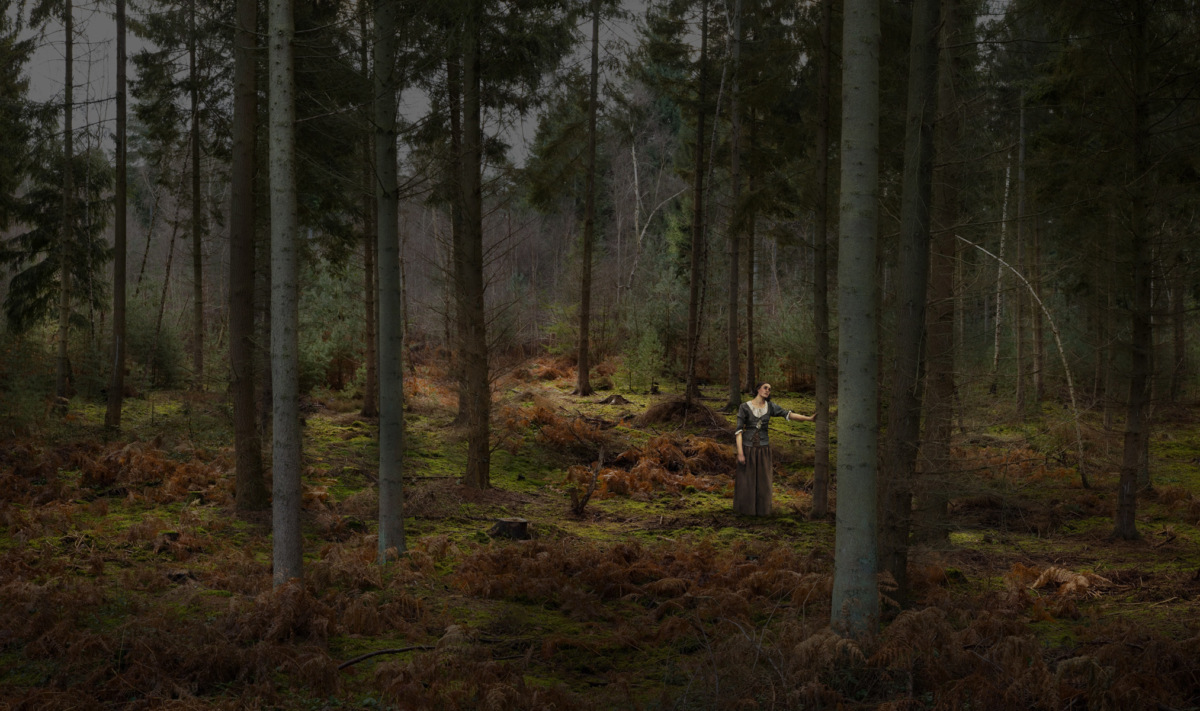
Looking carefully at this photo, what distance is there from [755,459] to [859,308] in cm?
634

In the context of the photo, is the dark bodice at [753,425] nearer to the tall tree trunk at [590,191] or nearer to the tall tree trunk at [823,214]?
the tall tree trunk at [823,214]

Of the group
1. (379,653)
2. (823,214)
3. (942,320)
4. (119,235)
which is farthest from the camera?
(119,235)

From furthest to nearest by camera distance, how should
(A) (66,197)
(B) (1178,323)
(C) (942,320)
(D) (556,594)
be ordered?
1. (A) (66,197)
2. (B) (1178,323)
3. (C) (942,320)
4. (D) (556,594)

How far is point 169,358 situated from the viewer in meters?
20.1

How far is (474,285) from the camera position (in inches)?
421

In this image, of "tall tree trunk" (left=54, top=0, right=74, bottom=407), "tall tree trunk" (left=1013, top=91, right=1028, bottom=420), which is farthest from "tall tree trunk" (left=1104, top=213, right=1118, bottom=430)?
"tall tree trunk" (left=54, top=0, right=74, bottom=407)

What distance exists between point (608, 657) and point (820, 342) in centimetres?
520

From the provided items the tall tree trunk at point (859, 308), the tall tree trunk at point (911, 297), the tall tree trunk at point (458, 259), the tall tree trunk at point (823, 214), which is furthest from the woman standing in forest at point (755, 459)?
the tall tree trunk at point (859, 308)

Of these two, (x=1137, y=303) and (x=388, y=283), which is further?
(x=1137, y=303)

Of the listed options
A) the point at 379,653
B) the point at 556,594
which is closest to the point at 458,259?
the point at 556,594

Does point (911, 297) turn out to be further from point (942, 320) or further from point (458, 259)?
point (458, 259)

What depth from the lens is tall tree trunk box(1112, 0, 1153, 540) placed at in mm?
8484

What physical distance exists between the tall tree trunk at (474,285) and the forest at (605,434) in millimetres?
61

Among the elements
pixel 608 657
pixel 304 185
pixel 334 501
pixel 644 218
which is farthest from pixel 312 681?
pixel 644 218
